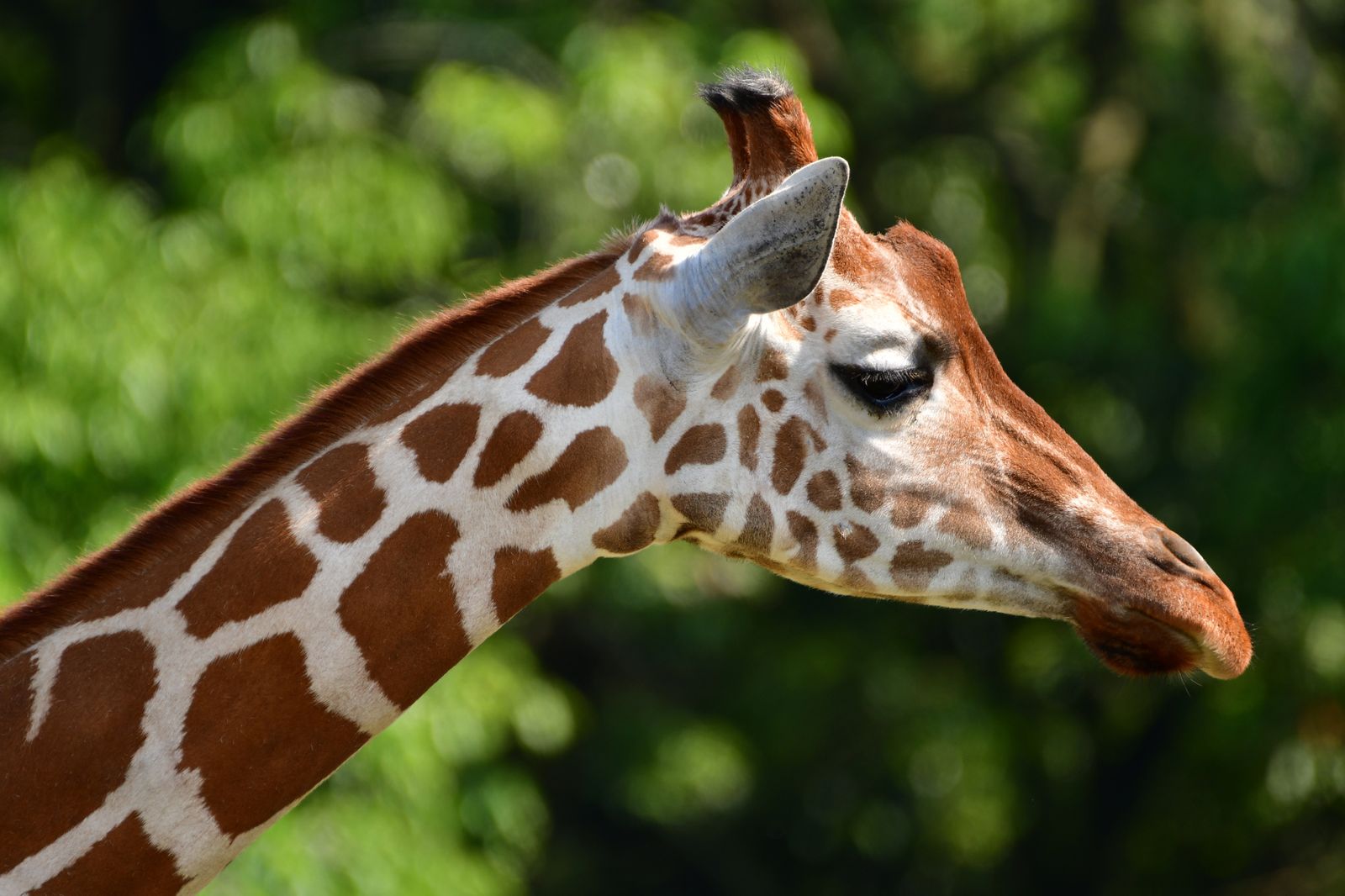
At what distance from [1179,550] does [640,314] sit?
3.65ft

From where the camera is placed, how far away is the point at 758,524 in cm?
291

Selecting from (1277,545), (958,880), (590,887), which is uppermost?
(1277,545)

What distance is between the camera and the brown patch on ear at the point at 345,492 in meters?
2.82

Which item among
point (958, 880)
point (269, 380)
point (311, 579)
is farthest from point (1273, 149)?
point (311, 579)

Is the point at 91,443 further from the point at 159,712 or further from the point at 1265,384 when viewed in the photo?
the point at 1265,384

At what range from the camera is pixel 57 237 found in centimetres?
740

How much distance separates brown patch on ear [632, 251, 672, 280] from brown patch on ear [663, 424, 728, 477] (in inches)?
11.5

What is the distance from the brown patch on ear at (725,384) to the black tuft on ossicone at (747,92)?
0.59m

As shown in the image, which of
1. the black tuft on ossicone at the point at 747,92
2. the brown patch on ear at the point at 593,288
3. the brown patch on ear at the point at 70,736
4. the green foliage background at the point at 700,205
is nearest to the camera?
the brown patch on ear at the point at 70,736

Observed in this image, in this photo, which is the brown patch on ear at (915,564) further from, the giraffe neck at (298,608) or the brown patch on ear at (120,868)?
the brown patch on ear at (120,868)

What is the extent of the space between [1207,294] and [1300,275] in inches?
111

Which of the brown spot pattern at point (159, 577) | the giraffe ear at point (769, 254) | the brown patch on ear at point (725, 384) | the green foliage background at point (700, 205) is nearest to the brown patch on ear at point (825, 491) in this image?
the brown patch on ear at point (725, 384)

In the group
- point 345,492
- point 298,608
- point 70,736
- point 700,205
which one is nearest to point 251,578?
point 298,608

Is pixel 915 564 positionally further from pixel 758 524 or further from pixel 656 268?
pixel 656 268
